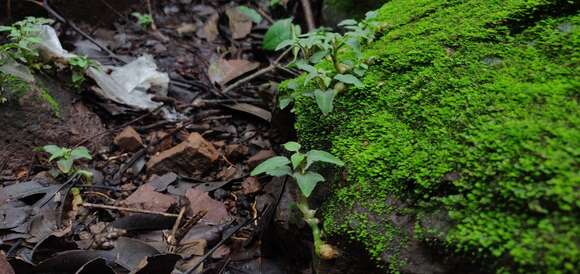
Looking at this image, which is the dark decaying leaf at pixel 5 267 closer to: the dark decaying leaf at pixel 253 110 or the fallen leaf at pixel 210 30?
the dark decaying leaf at pixel 253 110

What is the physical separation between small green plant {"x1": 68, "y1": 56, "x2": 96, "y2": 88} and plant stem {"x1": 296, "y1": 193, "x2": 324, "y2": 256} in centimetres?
173

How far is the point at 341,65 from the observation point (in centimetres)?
207

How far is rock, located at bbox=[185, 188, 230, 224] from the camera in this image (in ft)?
7.22

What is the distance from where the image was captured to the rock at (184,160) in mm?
2496

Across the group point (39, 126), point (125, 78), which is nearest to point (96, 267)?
point (39, 126)

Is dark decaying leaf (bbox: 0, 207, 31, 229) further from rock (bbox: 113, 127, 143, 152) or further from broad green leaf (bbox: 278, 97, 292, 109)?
broad green leaf (bbox: 278, 97, 292, 109)

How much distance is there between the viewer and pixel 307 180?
1.60 m

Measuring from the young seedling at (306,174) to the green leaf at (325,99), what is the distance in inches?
9.1

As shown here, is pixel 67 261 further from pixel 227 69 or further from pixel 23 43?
pixel 227 69

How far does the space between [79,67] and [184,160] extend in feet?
3.02

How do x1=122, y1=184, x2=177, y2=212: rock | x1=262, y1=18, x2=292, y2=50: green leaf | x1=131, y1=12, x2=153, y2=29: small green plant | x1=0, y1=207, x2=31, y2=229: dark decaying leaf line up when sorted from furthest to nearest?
x1=131, y1=12, x2=153, y2=29: small green plant → x1=262, y1=18, x2=292, y2=50: green leaf → x1=122, y1=184, x2=177, y2=212: rock → x1=0, y1=207, x2=31, y2=229: dark decaying leaf

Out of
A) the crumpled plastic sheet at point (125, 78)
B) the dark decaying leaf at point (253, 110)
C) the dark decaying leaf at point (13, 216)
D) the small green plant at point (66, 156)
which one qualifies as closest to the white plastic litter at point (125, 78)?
the crumpled plastic sheet at point (125, 78)

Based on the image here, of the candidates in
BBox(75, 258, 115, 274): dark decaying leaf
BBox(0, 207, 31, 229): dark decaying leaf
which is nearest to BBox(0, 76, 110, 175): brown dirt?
BBox(0, 207, 31, 229): dark decaying leaf

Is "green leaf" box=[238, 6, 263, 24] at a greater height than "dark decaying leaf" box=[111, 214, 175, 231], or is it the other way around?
"green leaf" box=[238, 6, 263, 24]
